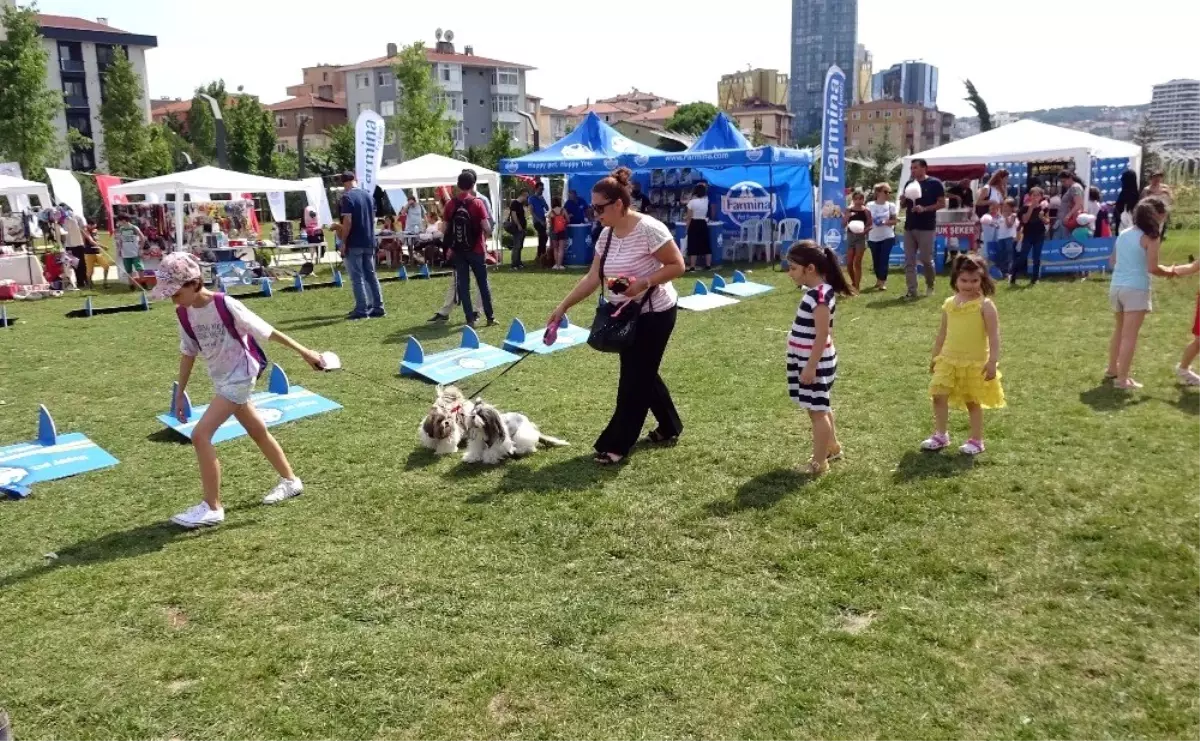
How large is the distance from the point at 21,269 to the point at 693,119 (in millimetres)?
65198

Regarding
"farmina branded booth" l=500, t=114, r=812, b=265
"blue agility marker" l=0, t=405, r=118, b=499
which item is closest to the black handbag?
"blue agility marker" l=0, t=405, r=118, b=499

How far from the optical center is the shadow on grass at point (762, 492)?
481cm

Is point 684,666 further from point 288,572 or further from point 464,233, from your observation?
point 464,233

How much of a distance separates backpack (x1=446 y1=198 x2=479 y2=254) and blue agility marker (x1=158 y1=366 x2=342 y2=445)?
10.3 feet

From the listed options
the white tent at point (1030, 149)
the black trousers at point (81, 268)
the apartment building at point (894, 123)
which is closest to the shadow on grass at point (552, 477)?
the white tent at point (1030, 149)

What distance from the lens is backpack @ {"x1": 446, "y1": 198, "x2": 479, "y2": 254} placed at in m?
10.4

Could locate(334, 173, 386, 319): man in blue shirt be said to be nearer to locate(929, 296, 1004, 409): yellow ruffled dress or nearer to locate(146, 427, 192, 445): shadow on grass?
locate(146, 427, 192, 445): shadow on grass

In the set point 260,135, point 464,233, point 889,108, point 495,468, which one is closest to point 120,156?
point 260,135

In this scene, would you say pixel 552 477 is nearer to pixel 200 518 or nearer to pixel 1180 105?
pixel 200 518

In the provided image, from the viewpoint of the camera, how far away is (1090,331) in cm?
946

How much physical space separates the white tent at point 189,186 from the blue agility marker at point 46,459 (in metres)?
11.8

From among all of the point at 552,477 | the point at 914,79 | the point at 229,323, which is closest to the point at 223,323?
the point at 229,323

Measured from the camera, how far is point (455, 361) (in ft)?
28.7

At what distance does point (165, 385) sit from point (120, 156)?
156ft
